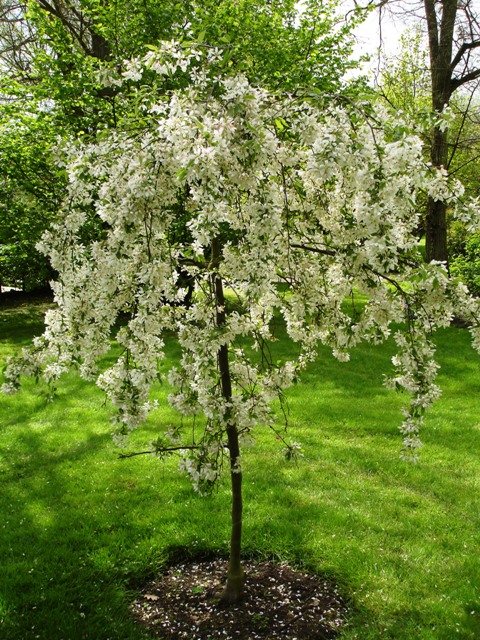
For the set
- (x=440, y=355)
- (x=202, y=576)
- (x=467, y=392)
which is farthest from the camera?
(x=440, y=355)

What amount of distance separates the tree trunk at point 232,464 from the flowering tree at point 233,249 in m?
0.01

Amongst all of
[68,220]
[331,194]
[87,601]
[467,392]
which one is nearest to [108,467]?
[87,601]

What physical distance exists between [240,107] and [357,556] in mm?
3511

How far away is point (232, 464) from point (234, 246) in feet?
4.99

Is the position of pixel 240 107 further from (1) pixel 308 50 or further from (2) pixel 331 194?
(1) pixel 308 50

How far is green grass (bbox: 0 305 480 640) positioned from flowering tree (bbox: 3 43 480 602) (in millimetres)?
913

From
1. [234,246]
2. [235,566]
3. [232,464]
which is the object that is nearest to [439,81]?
[234,246]

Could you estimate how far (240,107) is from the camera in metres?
2.57

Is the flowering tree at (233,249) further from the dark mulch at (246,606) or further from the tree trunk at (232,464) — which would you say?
the dark mulch at (246,606)

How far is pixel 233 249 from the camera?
315 cm

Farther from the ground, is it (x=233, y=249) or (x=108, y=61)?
(x=108, y=61)

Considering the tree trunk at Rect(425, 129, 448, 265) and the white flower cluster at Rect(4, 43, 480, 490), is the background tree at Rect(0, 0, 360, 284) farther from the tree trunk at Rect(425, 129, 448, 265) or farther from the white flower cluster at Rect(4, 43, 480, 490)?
the white flower cluster at Rect(4, 43, 480, 490)

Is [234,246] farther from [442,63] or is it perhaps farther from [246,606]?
[442,63]

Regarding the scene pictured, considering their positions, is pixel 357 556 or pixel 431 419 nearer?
pixel 357 556
